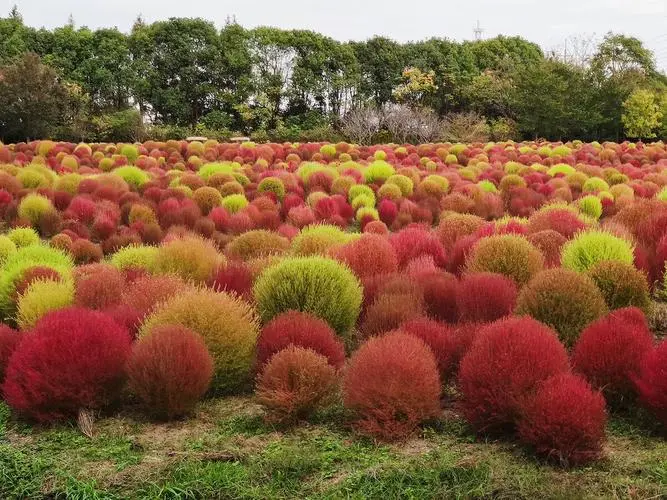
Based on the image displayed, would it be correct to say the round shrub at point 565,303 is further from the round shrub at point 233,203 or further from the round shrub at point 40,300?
the round shrub at point 233,203

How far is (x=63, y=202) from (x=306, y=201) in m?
4.10

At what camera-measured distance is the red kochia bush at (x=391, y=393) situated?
12.3ft

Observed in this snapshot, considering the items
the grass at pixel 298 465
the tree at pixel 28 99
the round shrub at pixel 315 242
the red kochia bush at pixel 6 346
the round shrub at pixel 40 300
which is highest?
the tree at pixel 28 99

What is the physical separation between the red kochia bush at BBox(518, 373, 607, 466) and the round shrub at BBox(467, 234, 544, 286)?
252 cm

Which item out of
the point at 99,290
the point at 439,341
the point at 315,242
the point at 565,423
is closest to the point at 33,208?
the point at 315,242

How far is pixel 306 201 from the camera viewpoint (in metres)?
12.1

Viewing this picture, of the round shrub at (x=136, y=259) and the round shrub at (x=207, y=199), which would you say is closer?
the round shrub at (x=136, y=259)

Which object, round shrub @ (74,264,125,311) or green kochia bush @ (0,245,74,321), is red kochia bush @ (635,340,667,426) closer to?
round shrub @ (74,264,125,311)

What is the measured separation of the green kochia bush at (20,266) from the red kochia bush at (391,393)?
3.36 meters

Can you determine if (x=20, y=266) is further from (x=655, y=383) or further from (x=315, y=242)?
(x=655, y=383)

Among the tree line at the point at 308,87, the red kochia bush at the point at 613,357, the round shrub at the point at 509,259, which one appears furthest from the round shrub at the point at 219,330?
the tree line at the point at 308,87

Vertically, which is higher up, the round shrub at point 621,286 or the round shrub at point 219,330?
the round shrub at point 621,286

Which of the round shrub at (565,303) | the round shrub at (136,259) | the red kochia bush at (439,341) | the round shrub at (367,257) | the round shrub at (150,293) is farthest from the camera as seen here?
the round shrub at (136,259)

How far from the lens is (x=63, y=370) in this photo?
402 centimetres
